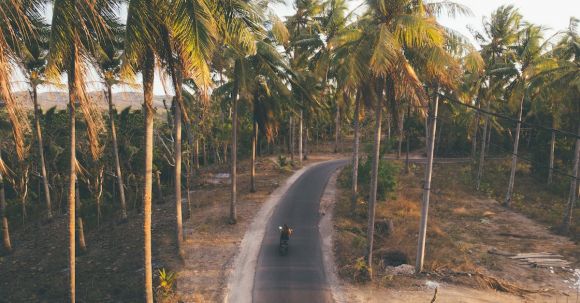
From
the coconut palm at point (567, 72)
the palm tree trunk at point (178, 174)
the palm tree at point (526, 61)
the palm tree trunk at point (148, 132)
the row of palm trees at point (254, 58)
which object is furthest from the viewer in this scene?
the palm tree at point (526, 61)

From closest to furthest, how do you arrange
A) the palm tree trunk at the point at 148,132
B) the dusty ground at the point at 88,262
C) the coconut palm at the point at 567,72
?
the palm tree trunk at the point at 148,132
the dusty ground at the point at 88,262
the coconut palm at the point at 567,72

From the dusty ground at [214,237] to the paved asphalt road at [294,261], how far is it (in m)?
1.50

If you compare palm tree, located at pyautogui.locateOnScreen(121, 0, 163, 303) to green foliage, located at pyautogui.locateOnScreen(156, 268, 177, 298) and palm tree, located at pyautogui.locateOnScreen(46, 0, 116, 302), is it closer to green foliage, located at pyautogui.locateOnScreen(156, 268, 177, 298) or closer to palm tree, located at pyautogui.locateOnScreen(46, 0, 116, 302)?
palm tree, located at pyautogui.locateOnScreen(46, 0, 116, 302)

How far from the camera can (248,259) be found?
1698 centimetres

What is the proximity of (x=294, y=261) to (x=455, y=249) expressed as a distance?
831 cm

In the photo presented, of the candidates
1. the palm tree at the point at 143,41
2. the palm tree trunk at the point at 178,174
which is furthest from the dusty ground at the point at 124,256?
the palm tree at the point at 143,41

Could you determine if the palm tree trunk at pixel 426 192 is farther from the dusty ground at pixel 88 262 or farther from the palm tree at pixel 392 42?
the dusty ground at pixel 88 262

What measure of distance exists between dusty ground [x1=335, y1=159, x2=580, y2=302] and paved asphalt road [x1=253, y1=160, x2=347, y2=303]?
4.07ft

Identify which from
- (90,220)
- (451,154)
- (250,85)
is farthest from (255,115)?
(451,154)

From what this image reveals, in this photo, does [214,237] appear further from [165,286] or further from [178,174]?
[165,286]

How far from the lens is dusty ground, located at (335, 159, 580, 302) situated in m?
14.2

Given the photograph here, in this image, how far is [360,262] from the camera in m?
15.3

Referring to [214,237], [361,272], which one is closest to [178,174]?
[214,237]

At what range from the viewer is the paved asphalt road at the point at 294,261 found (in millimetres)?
13859
